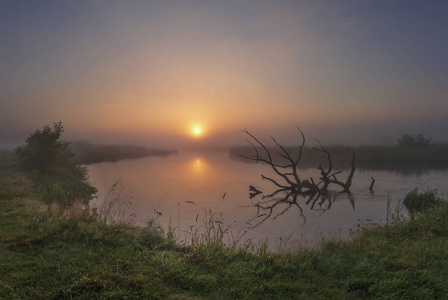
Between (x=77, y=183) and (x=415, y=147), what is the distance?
5426 centimetres

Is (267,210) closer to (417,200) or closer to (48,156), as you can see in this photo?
(417,200)

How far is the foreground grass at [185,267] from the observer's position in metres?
4.70

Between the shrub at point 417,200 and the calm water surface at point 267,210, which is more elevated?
the shrub at point 417,200

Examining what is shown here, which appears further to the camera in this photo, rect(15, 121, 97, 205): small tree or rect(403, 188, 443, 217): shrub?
rect(15, 121, 97, 205): small tree

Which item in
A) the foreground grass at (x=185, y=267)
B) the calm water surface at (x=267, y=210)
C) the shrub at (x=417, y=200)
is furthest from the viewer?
the shrub at (x=417, y=200)

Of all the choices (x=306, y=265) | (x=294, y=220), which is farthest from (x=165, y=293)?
(x=294, y=220)

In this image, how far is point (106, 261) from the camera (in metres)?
5.58

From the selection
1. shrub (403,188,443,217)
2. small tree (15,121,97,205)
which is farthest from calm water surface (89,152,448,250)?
small tree (15,121,97,205)

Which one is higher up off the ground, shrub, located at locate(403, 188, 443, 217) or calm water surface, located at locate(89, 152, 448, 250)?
shrub, located at locate(403, 188, 443, 217)

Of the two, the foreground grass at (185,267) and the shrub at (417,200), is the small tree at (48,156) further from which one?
the shrub at (417,200)

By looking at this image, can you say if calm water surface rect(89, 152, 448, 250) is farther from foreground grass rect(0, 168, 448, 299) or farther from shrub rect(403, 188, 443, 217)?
foreground grass rect(0, 168, 448, 299)

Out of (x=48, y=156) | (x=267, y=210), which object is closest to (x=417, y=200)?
(x=267, y=210)

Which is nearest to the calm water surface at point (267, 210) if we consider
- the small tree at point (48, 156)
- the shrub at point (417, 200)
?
the shrub at point (417, 200)

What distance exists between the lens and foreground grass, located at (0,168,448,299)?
4699 millimetres
